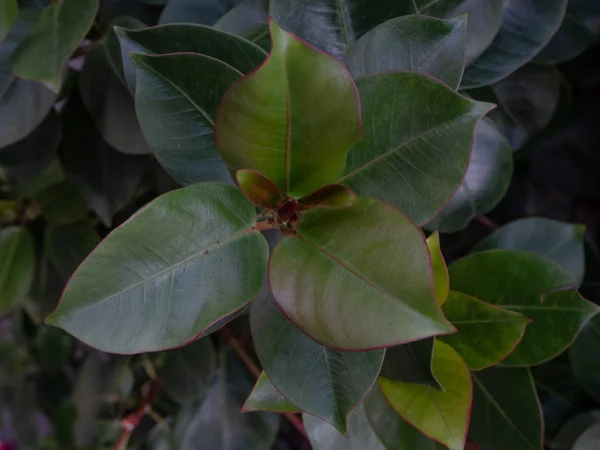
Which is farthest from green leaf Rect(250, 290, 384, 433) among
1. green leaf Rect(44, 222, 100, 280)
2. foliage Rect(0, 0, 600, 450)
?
green leaf Rect(44, 222, 100, 280)

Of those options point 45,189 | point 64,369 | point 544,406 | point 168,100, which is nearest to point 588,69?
point 544,406

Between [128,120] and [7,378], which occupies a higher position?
[128,120]

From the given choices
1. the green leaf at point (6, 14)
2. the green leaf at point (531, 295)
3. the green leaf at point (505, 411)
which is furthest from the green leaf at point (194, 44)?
the green leaf at point (505, 411)

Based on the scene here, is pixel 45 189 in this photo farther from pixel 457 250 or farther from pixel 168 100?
pixel 457 250

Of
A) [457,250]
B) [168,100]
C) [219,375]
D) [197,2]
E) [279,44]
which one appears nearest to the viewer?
[279,44]

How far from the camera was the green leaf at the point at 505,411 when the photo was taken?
556 millimetres

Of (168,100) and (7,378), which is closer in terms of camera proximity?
(168,100)

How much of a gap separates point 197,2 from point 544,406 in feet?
2.38

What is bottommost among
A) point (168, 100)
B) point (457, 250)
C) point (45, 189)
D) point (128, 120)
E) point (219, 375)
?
point (219, 375)

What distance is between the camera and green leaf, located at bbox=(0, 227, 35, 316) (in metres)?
0.84

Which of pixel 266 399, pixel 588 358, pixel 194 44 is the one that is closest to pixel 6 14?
pixel 194 44

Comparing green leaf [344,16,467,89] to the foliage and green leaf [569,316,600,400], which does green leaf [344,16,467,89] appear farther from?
green leaf [569,316,600,400]

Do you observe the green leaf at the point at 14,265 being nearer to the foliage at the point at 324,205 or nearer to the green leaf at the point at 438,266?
the foliage at the point at 324,205

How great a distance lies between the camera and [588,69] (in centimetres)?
95
